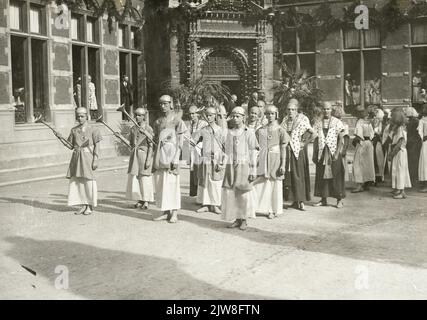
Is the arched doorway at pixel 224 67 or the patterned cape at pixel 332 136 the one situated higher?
the arched doorway at pixel 224 67

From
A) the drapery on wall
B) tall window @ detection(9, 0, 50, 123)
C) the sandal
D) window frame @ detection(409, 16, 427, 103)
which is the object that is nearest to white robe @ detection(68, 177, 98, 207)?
the sandal

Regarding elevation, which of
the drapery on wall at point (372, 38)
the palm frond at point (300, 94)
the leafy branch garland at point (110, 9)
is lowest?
the palm frond at point (300, 94)

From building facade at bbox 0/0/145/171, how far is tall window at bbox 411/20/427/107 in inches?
364

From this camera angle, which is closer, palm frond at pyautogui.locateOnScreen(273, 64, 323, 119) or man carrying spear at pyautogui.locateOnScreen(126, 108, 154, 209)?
man carrying spear at pyautogui.locateOnScreen(126, 108, 154, 209)

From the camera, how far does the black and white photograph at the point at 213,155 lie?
5430 mm

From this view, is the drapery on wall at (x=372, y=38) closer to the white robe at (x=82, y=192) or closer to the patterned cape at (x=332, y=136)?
the patterned cape at (x=332, y=136)

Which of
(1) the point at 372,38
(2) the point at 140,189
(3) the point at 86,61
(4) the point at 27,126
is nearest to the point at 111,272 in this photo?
(2) the point at 140,189

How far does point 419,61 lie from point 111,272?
1583 cm

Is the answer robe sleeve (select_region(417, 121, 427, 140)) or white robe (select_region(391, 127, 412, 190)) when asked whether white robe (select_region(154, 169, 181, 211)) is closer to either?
white robe (select_region(391, 127, 412, 190))

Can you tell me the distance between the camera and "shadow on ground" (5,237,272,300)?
4810mm

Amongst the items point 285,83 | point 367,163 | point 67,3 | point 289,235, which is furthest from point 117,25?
point 289,235

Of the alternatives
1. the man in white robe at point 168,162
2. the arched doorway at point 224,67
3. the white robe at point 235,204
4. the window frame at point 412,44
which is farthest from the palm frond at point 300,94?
the white robe at point 235,204

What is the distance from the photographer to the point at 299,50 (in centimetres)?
2053

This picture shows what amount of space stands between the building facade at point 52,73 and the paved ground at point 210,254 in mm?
4292
